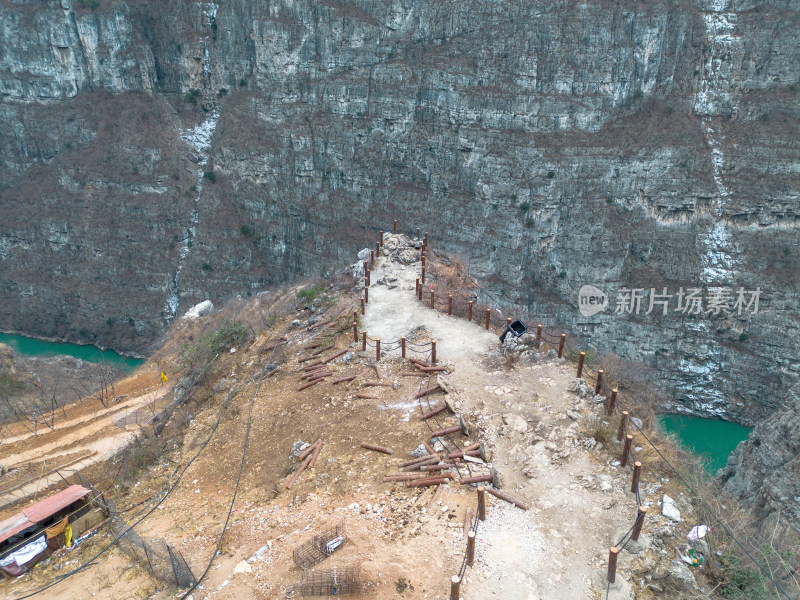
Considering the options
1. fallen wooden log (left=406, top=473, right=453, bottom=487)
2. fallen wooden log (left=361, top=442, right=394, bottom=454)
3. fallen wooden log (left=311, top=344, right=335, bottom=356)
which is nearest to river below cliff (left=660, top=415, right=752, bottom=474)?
fallen wooden log (left=311, top=344, right=335, bottom=356)

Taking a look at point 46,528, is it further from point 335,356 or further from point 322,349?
point 322,349

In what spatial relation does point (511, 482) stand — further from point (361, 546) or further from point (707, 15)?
point (707, 15)

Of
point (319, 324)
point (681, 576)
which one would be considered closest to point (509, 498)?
point (681, 576)

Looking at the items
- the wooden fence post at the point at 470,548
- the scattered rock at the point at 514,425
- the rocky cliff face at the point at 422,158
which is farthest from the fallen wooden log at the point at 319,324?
the rocky cliff face at the point at 422,158

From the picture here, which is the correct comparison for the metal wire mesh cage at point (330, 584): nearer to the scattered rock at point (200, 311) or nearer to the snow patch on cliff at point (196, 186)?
the scattered rock at point (200, 311)

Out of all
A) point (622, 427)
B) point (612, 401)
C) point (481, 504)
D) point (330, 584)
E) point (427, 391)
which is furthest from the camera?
point (427, 391)

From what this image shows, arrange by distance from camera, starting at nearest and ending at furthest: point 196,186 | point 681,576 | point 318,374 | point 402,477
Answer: point 681,576
point 402,477
point 318,374
point 196,186
